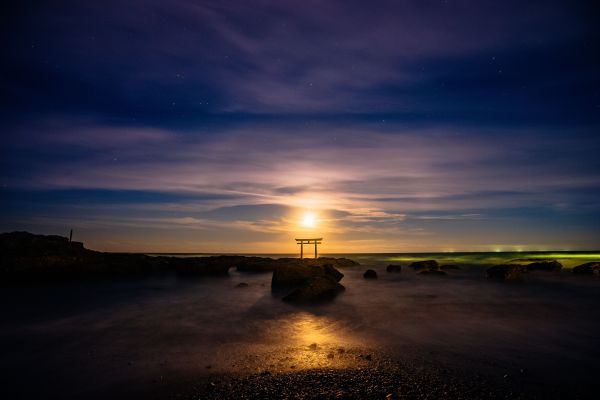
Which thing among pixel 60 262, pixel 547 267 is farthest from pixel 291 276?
pixel 547 267

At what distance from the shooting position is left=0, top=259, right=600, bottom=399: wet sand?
229 inches

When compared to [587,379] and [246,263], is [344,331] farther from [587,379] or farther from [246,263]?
[246,263]

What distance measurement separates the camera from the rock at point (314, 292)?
16469 millimetres

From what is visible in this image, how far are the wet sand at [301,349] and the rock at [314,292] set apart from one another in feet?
3.03

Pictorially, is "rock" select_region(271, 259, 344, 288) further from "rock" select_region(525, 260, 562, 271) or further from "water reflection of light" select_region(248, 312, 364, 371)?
"rock" select_region(525, 260, 562, 271)

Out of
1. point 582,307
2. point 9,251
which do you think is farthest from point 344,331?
point 9,251

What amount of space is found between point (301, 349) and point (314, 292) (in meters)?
8.74

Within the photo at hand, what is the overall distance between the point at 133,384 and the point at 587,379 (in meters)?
9.54

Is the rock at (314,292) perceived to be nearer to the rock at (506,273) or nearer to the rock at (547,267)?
the rock at (506,273)

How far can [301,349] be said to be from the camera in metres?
8.37

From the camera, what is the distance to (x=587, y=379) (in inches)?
246

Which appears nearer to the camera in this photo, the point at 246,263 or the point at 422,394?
the point at 422,394

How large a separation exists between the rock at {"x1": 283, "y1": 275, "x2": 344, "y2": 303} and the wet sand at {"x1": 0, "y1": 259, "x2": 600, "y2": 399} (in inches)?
36.3

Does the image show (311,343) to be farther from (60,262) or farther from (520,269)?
(520,269)
